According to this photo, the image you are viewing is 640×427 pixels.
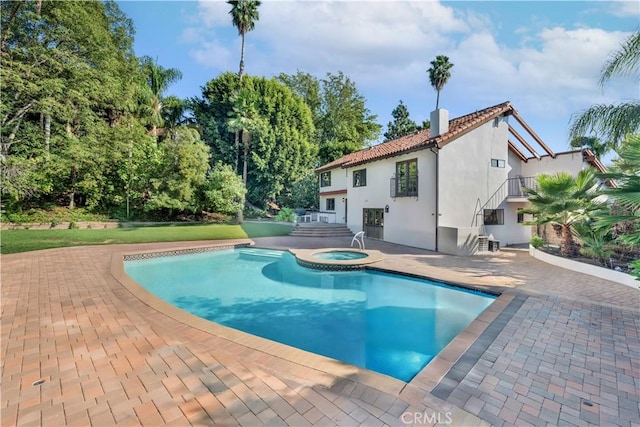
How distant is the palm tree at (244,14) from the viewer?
28.9 meters

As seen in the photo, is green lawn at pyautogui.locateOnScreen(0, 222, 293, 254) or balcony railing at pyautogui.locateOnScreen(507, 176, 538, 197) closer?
green lawn at pyautogui.locateOnScreen(0, 222, 293, 254)

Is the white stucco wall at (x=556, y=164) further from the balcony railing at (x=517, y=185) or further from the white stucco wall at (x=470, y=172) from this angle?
the white stucco wall at (x=470, y=172)

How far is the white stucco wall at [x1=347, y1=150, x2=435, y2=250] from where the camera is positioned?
1505 centimetres

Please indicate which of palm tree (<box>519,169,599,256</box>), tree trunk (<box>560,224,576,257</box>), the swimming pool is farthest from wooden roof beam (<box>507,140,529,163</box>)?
the swimming pool

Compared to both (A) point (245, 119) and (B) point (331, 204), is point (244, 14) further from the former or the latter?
(B) point (331, 204)

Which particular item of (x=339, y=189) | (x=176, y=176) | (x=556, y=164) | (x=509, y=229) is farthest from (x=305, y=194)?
(x=556, y=164)

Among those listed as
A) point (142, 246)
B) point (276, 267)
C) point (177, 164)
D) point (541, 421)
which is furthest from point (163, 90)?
point (541, 421)

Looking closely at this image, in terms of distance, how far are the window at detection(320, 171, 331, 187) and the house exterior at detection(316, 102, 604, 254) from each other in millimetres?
7667

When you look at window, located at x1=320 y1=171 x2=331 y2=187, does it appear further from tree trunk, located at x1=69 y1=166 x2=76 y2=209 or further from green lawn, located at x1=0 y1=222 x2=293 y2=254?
tree trunk, located at x1=69 y1=166 x2=76 y2=209

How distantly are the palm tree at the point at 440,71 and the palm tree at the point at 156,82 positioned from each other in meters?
28.0

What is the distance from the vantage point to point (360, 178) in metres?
20.7

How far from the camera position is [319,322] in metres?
6.98

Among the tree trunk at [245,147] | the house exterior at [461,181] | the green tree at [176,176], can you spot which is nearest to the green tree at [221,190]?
the green tree at [176,176]

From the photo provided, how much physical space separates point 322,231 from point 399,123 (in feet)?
94.1
